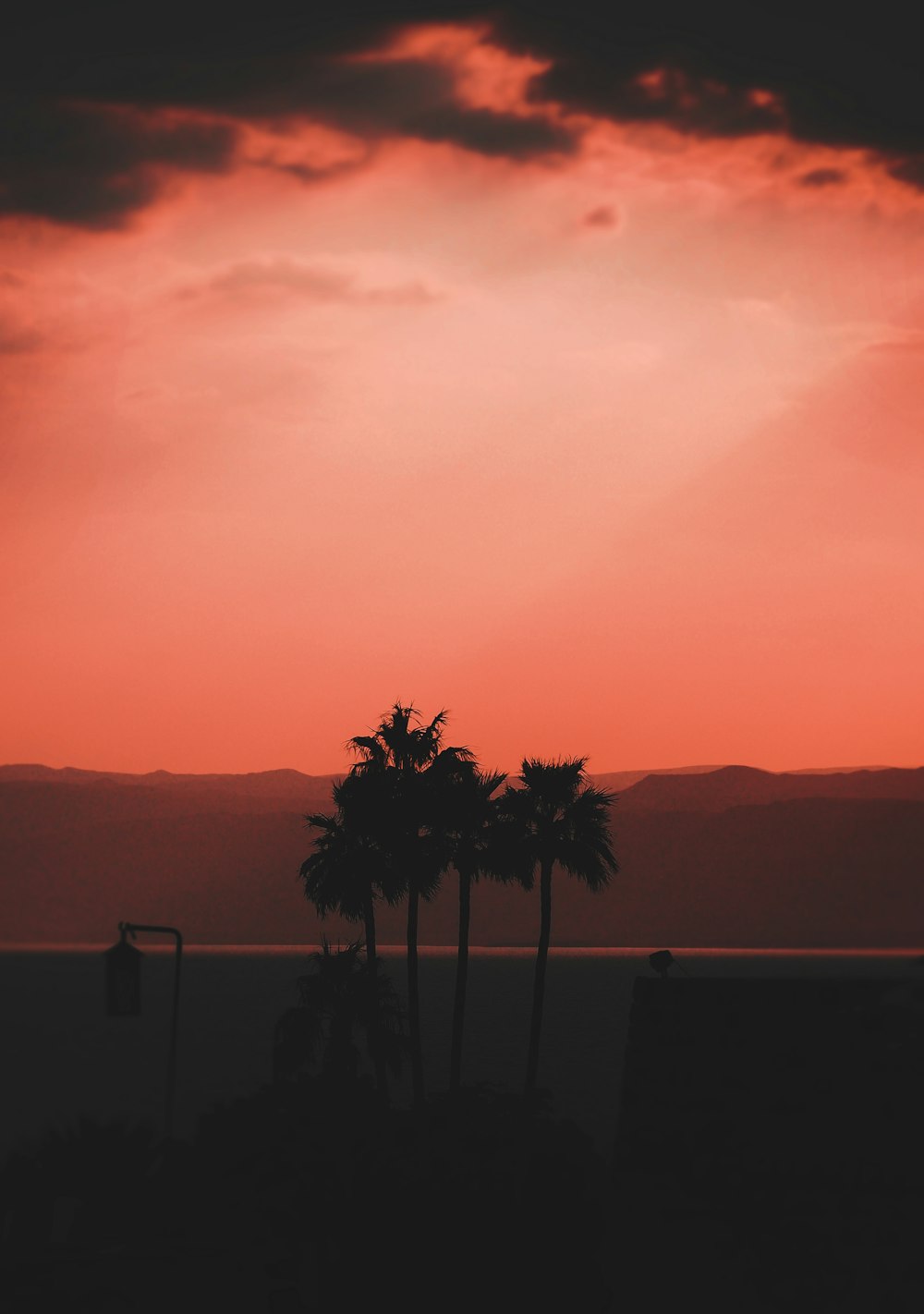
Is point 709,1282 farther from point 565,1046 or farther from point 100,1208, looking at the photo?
point 565,1046

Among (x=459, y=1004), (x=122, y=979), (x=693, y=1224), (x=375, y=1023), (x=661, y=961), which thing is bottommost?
(x=375, y=1023)

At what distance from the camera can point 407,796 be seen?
53.4m

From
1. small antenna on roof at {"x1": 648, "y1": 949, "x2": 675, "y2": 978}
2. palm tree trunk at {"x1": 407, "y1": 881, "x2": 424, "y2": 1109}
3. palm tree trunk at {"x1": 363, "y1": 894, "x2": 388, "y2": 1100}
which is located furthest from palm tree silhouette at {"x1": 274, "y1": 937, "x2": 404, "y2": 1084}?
small antenna on roof at {"x1": 648, "y1": 949, "x2": 675, "y2": 978}

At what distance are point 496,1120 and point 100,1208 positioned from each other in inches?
736

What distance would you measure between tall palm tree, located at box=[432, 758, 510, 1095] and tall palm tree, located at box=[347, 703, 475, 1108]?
0.18 metres

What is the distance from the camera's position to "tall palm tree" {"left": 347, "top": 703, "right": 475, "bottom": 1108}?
53.3 metres

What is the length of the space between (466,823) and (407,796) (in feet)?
7.66

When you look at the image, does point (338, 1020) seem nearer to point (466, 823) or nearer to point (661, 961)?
point (466, 823)

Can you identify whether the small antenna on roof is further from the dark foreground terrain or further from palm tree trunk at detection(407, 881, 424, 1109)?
palm tree trunk at detection(407, 881, 424, 1109)

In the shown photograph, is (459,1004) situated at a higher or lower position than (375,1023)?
higher

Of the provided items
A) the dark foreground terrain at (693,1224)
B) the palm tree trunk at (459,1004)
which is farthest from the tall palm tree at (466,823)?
the dark foreground terrain at (693,1224)

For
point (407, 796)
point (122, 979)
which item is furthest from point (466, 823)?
point (122, 979)

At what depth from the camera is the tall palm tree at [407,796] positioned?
175 feet

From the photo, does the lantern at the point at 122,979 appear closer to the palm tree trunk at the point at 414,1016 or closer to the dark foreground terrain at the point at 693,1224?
the dark foreground terrain at the point at 693,1224
